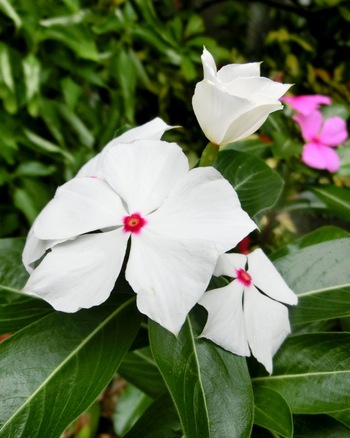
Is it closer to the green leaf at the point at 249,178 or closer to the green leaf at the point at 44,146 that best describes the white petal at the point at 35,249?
the green leaf at the point at 249,178

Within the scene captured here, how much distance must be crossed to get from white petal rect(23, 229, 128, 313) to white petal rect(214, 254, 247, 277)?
91mm

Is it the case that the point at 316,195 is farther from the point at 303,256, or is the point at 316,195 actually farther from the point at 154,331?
the point at 154,331

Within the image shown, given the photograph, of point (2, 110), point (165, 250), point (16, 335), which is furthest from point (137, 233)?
point (2, 110)

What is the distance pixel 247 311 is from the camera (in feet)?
1.50

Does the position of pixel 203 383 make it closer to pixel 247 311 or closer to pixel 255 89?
pixel 247 311

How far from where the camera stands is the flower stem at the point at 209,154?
467mm

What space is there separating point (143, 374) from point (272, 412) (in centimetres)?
24

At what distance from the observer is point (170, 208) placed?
42cm

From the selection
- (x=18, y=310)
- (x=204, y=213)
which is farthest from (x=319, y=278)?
(x=18, y=310)

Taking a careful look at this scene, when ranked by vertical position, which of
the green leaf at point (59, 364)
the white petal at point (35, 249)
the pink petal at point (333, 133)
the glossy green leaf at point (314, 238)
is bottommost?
the pink petal at point (333, 133)

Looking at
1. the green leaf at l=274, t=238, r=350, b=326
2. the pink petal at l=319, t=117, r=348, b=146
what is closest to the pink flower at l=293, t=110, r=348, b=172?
the pink petal at l=319, t=117, r=348, b=146

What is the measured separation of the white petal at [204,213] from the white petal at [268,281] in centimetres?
10

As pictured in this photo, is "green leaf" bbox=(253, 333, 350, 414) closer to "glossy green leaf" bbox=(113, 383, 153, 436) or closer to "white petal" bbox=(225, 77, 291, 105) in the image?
"white petal" bbox=(225, 77, 291, 105)

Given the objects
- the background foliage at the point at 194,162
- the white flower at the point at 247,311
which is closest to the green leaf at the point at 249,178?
the background foliage at the point at 194,162
